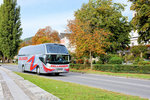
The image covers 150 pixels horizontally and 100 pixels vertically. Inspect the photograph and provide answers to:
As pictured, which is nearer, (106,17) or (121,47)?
(106,17)

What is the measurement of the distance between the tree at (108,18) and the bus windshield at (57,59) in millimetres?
16399

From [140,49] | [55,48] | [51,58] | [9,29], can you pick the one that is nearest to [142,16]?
[55,48]

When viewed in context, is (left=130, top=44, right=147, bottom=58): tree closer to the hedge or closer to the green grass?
the hedge

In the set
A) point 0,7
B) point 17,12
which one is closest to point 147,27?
point 17,12

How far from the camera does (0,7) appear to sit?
7088 centimetres

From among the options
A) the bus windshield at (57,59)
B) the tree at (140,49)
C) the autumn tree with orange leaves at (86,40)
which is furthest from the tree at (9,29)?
the bus windshield at (57,59)

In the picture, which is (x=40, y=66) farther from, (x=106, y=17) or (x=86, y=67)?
(x=106, y=17)

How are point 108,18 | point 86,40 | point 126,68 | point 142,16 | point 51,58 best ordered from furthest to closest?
point 108,18, point 86,40, point 142,16, point 126,68, point 51,58

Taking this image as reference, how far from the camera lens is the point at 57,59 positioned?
2086 cm

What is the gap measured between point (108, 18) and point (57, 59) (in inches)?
833

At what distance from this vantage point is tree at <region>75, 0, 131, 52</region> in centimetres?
3809

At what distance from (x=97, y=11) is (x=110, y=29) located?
4603mm

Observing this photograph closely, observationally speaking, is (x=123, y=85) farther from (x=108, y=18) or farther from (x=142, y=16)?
(x=108, y=18)

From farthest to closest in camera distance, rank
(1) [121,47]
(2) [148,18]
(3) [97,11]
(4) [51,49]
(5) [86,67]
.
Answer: (1) [121,47], (3) [97,11], (5) [86,67], (2) [148,18], (4) [51,49]
